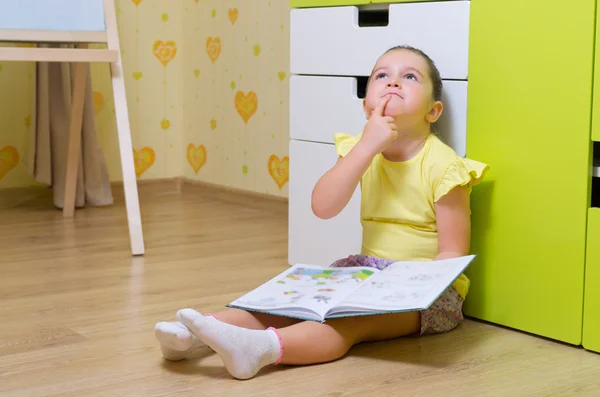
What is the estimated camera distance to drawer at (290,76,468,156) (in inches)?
55.5

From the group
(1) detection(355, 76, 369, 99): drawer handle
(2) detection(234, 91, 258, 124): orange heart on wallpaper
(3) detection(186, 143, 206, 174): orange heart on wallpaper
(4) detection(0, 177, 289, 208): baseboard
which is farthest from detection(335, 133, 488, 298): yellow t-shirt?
(3) detection(186, 143, 206, 174): orange heart on wallpaper

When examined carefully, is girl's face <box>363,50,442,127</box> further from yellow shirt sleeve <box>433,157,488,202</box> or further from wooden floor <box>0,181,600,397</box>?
wooden floor <box>0,181,600,397</box>

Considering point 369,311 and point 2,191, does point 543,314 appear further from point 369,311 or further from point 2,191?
point 2,191

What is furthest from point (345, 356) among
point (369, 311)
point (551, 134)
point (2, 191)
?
point (2, 191)

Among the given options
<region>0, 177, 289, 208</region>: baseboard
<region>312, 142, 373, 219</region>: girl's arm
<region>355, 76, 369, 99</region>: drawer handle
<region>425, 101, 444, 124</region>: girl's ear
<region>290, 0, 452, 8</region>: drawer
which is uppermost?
<region>290, 0, 452, 8</region>: drawer

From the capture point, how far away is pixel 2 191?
255 cm

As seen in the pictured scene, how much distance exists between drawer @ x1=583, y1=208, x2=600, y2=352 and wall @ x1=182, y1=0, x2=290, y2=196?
1311mm

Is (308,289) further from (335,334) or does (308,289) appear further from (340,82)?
(340,82)

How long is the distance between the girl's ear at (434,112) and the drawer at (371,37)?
0.19 feet

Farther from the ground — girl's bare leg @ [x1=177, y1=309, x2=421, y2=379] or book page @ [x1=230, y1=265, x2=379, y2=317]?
book page @ [x1=230, y1=265, x2=379, y2=317]

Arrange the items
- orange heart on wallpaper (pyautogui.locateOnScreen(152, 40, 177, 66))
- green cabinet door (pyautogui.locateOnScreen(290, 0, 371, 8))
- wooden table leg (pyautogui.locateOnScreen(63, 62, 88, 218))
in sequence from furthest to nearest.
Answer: orange heart on wallpaper (pyautogui.locateOnScreen(152, 40, 177, 66))
wooden table leg (pyautogui.locateOnScreen(63, 62, 88, 218))
green cabinet door (pyautogui.locateOnScreen(290, 0, 371, 8))

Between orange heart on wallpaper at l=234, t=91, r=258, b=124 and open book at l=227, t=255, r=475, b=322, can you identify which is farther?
orange heart on wallpaper at l=234, t=91, r=258, b=124

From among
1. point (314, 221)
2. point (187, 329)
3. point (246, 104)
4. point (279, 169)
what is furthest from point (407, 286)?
point (246, 104)

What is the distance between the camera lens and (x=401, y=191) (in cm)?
136
